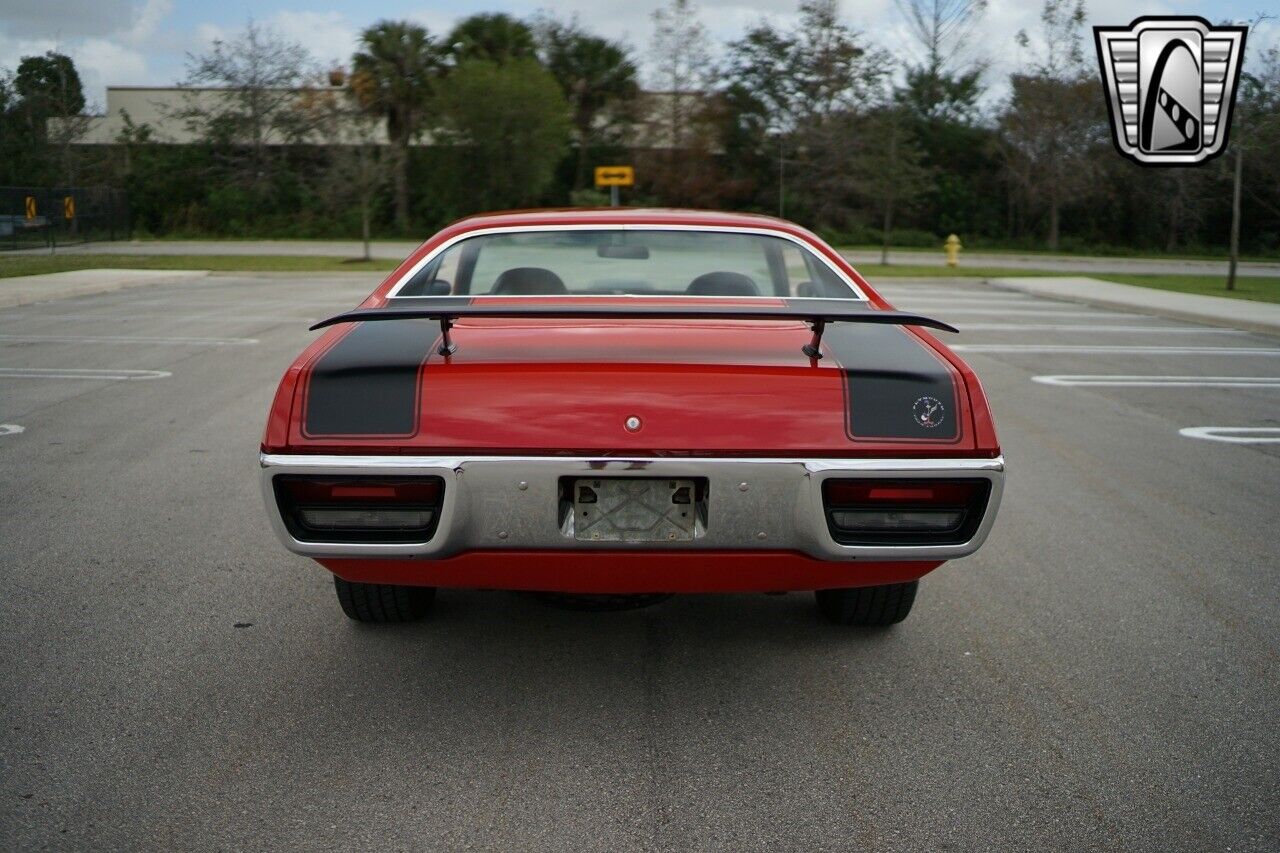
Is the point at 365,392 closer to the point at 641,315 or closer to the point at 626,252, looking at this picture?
the point at 641,315

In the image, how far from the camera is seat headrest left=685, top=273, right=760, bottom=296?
169 inches

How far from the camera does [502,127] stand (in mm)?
37094

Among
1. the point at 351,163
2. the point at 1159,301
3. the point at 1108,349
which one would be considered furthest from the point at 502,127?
the point at 1108,349

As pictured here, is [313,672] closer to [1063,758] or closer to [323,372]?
[323,372]

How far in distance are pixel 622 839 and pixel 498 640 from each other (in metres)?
1.33

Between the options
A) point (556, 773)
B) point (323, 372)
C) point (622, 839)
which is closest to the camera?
point (622, 839)

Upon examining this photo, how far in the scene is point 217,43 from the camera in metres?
40.1

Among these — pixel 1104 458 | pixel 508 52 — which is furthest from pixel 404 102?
pixel 1104 458

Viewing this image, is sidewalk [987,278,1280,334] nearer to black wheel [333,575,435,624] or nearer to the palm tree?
black wheel [333,575,435,624]

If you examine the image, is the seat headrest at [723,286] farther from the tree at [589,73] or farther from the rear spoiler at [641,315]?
the tree at [589,73]

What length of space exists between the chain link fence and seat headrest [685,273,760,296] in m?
27.5

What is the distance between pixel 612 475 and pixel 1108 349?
10619 millimetres

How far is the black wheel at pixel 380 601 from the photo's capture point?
379 centimetres

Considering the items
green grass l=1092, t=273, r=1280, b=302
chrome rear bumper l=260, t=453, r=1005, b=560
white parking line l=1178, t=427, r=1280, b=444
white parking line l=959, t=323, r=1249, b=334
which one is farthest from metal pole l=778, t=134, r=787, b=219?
chrome rear bumper l=260, t=453, r=1005, b=560
